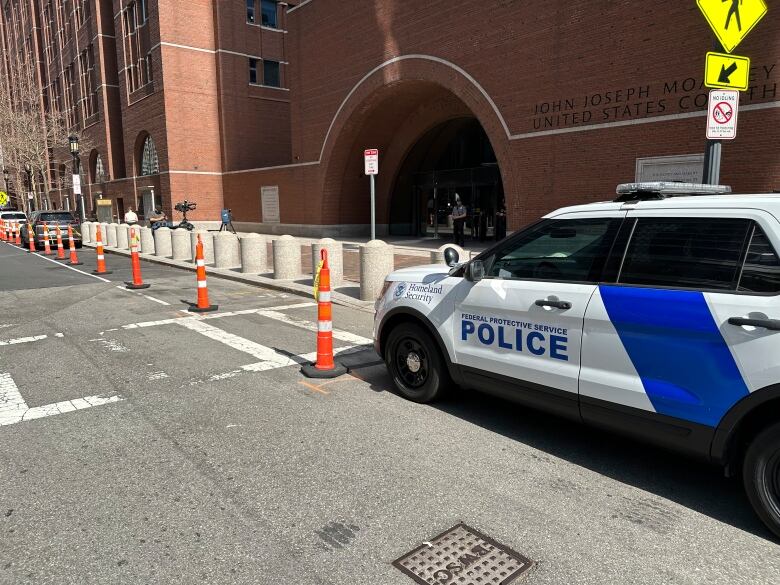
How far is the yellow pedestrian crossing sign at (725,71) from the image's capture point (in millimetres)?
6617

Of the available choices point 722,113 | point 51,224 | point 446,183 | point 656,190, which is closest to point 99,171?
point 51,224

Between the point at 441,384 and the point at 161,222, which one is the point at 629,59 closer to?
the point at 441,384

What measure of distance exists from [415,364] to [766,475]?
9.55 feet

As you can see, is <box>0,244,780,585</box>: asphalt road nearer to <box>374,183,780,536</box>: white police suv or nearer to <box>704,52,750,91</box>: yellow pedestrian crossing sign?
<box>374,183,780,536</box>: white police suv

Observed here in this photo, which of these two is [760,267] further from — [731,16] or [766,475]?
[731,16]

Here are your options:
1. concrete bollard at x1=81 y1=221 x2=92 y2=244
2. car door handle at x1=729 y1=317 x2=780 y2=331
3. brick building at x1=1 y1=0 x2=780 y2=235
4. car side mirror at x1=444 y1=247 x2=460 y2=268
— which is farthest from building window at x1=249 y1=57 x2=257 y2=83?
car door handle at x1=729 y1=317 x2=780 y2=331

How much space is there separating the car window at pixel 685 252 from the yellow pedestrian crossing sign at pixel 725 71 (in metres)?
4.13

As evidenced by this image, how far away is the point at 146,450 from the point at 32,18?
76.0 metres

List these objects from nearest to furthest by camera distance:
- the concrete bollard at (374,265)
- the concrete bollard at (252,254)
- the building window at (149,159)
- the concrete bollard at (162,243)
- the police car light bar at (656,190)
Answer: the police car light bar at (656,190)
the concrete bollard at (374,265)
the concrete bollard at (252,254)
the concrete bollard at (162,243)
the building window at (149,159)

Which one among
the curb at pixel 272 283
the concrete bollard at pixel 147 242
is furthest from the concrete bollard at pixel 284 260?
the concrete bollard at pixel 147 242

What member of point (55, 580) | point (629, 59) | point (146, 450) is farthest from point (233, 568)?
point (629, 59)

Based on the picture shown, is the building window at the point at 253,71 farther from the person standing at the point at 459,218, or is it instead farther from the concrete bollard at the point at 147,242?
the person standing at the point at 459,218

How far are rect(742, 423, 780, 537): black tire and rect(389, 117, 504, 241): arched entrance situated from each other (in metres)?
21.5

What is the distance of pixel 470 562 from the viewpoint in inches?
115
